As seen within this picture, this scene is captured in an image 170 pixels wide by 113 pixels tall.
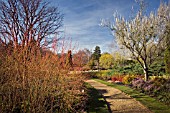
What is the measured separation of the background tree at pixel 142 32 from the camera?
44.1ft

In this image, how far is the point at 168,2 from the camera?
48.5 ft

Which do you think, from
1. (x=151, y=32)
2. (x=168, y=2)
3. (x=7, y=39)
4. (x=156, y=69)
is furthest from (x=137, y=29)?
(x=7, y=39)

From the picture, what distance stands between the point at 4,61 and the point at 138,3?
38.2ft

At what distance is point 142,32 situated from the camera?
13.5 metres

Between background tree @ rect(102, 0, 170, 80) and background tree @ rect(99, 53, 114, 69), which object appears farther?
background tree @ rect(99, 53, 114, 69)

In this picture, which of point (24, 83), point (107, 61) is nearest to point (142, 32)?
point (24, 83)

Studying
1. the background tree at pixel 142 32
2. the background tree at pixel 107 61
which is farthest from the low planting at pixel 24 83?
the background tree at pixel 107 61

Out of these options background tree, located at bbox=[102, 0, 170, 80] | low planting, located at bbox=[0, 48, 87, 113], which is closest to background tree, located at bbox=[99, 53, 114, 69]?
background tree, located at bbox=[102, 0, 170, 80]

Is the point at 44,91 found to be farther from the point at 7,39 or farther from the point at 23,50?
the point at 7,39

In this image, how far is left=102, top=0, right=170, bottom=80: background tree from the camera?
13.4 meters

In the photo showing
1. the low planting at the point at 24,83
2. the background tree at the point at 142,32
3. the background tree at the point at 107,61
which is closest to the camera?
the low planting at the point at 24,83

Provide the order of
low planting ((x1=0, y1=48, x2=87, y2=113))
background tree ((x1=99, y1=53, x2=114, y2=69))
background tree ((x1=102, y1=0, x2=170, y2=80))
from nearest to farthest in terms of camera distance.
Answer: low planting ((x1=0, y1=48, x2=87, y2=113))
background tree ((x1=102, y1=0, x2=170, y2=80))
background tree ((x1=99, y1=53, x2=114, y2=69))

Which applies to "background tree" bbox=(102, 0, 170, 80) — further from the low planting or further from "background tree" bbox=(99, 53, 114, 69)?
"background tree" bbox=(99, 53, 114, 69)

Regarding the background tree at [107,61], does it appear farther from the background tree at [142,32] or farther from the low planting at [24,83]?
the low planting at [24,83]
